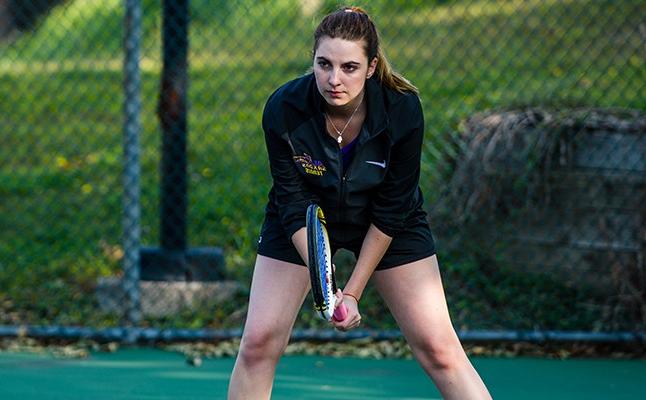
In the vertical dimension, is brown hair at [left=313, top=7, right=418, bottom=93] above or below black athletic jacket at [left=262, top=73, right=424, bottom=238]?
above

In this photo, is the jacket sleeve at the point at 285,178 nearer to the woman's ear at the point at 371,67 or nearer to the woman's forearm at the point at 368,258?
the woman's forearm at the point at 368,258

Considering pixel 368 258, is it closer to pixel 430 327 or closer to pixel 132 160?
pixel 430 327

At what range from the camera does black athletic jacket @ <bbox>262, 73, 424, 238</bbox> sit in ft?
12.5

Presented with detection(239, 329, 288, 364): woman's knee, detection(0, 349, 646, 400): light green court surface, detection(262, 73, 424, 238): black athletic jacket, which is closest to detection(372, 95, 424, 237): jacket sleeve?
detection(262, 73, 424, 238): black athletic jacket

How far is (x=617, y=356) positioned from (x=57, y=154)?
17.9 ft

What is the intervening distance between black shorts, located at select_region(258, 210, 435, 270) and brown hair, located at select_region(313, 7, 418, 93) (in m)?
0.50

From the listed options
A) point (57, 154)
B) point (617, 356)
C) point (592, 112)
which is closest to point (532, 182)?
point (592, 112)

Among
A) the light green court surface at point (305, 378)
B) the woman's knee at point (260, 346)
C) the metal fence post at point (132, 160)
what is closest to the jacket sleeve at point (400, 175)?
the woman's knee at point (260, 346)

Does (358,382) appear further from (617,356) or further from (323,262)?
(323,262)

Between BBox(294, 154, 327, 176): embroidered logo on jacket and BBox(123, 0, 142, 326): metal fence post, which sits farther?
BBox(123, 0, 142, 326): metal fence post

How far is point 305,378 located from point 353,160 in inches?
75.3

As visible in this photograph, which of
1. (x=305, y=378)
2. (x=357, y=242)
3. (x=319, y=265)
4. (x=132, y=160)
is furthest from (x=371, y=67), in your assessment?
(x=132, y=160)

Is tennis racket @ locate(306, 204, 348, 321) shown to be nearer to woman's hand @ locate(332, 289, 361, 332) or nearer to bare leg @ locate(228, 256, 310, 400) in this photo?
woman's hand @ locate(332, 289, 361, 332)

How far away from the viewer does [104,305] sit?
6410 millimetres
